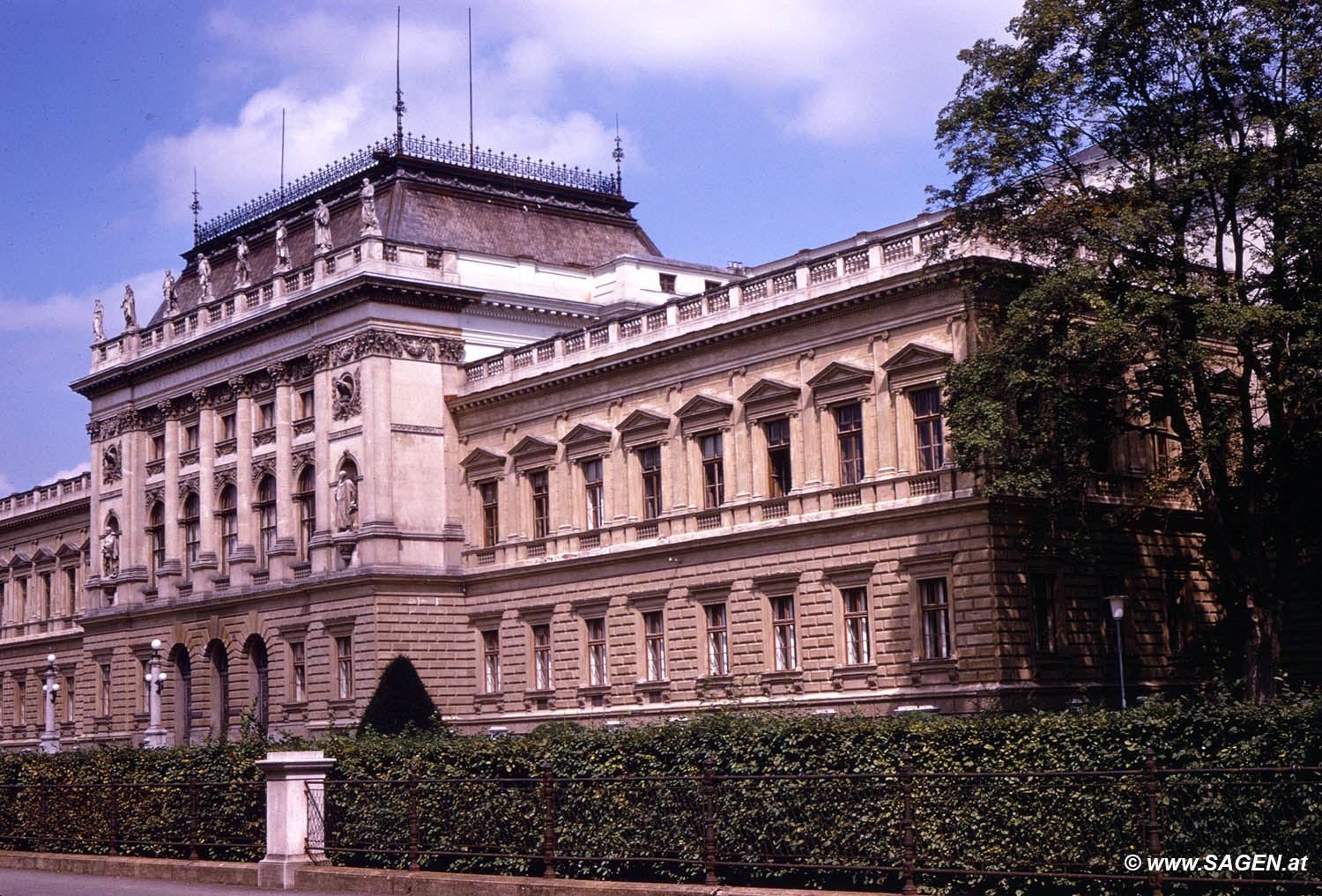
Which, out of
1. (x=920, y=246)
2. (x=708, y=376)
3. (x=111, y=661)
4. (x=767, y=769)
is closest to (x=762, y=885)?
(x=767, y=769)

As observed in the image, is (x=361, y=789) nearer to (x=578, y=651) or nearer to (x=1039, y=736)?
(x=1039, y=736)

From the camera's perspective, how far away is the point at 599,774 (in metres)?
23.0

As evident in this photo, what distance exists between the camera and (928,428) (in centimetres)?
4122

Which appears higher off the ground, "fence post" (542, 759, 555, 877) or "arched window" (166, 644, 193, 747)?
"arched window" (166, 644, 193, 747)

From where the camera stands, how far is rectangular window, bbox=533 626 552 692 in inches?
2057

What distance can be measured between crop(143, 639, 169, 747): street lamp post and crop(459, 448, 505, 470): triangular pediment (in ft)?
38.0

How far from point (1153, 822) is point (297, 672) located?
4340cm

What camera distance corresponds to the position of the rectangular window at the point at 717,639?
46406mm

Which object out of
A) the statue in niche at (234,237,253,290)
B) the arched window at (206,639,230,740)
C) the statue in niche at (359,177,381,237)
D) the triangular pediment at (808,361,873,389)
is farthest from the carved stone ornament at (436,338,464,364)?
the triangular pediment at (808,361,873,389)

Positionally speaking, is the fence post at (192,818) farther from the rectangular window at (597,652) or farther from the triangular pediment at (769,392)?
A: the rectangular window at (597,652)

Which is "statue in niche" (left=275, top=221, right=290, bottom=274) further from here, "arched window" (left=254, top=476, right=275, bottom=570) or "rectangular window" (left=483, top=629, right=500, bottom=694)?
"rectangular window" (left=483, top=629, right=500, bottom=694)

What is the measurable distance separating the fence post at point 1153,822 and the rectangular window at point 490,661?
38466 millimetres

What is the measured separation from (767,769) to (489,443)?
3431 cm

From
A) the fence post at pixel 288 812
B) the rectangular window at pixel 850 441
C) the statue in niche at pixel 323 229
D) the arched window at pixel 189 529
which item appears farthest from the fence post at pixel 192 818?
the arched window at pixel 189 529
